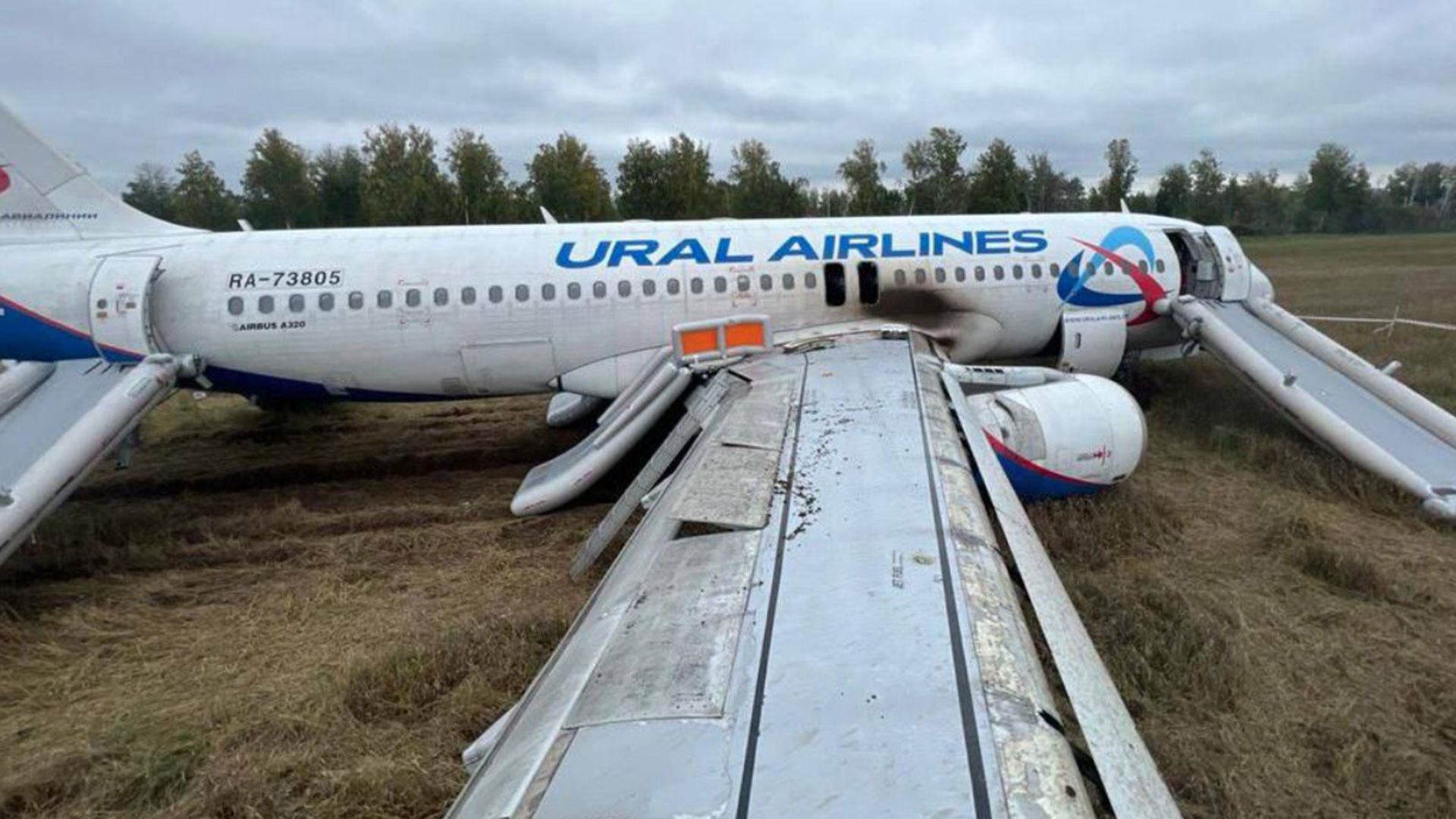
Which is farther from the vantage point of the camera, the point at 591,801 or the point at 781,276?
the point at 781,276

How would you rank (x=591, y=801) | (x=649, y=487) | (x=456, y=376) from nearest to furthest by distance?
1. (x=591, y=801)
2. (x=649, y=487)
3. (x=456, y=376)

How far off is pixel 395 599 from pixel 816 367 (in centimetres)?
467

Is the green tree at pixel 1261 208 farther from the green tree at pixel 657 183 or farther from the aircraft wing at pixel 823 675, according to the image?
the aircraft wing at pixel 823 675

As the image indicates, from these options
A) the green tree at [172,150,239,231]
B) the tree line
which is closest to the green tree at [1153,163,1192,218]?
the tree line

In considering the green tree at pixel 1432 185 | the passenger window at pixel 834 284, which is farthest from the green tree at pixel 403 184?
the green tree at pixel 1432 185

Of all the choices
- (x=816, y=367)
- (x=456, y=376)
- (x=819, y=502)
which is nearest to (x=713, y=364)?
(x=816, y=367)

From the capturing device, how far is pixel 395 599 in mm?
6906

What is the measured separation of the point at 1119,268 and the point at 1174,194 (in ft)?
199

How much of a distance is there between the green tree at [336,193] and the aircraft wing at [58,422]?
48.0 meters

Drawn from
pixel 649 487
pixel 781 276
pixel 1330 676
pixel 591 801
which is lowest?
pixel 1330 676

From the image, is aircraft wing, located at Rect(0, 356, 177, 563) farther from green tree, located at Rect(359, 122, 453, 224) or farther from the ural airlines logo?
green tree, located at Rect(359, 122, 453, 224)

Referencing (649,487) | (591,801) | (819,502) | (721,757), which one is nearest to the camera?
(591,801)

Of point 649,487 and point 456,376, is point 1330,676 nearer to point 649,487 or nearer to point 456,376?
point 649,487

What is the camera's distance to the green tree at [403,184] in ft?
128
